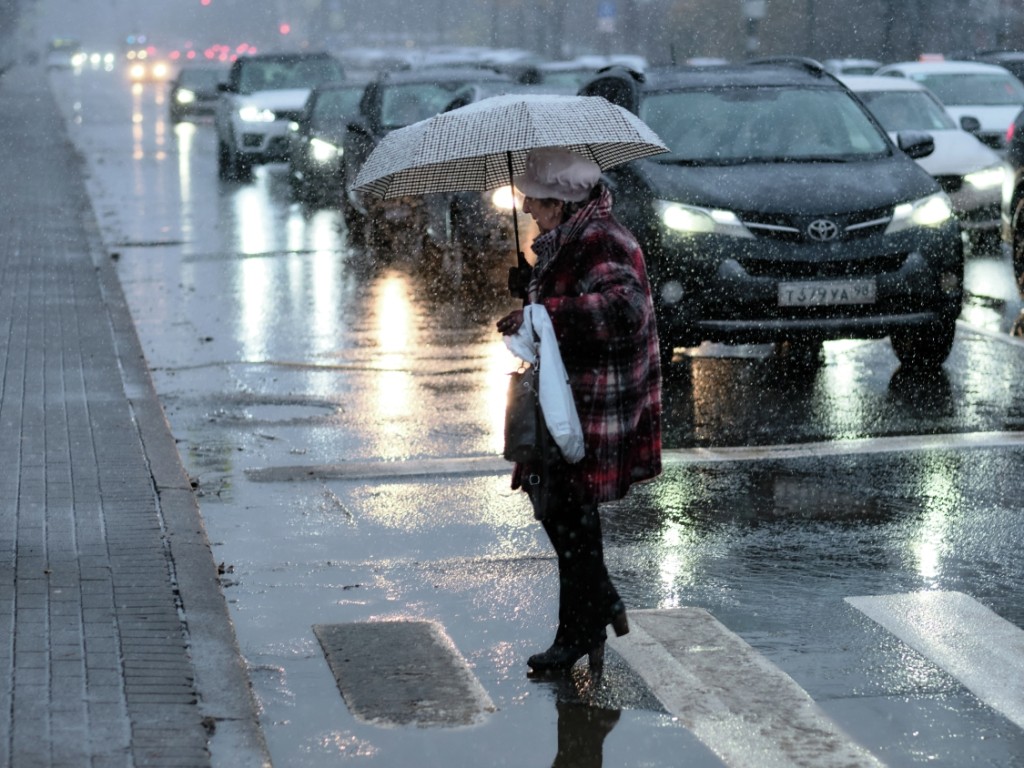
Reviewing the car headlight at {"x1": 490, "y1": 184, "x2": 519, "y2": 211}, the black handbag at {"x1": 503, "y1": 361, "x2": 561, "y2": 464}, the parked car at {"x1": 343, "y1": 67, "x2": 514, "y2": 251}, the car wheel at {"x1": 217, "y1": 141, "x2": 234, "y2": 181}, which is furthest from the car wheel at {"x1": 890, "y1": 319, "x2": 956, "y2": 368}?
the car wheel at {"x1": 217, "y1": 141, "x2": 234, "y2": 181}

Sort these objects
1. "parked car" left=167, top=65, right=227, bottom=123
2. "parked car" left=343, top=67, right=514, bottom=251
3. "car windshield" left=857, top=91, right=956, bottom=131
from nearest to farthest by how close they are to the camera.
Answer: "parked car" left=343, top=67, right=514, bottom=251 → "car windshield" left=857, top=91, right=956, bottom=131 → "parked car" left=167, top=65, right=227, bottom=123

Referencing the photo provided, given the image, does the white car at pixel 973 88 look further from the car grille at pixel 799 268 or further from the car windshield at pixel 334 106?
the car grille at pixel 799 268

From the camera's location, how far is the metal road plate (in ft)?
16.7

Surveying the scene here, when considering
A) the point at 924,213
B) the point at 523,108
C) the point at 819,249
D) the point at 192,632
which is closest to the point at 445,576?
the point at 192,632

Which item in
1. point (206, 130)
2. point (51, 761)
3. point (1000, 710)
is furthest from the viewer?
point (206, 130)

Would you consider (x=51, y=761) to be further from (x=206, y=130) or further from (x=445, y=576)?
(x=206, y=130)

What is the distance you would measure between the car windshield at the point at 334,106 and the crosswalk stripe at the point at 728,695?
16.6 metres

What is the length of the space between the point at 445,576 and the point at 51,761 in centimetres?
219

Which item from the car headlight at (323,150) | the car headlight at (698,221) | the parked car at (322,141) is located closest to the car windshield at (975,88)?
the parked car at (322,141)

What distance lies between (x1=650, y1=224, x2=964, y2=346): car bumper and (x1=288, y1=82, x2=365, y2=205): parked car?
424 inches

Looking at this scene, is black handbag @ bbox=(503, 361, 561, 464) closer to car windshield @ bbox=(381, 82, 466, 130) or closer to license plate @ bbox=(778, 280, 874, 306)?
license plate @ bbox=(778, 280, 874, 306)

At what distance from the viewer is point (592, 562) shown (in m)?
5.28

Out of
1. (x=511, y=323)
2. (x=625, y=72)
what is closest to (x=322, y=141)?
(x=625, y=72)

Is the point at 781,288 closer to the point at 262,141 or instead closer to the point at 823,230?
the point at 823,230
